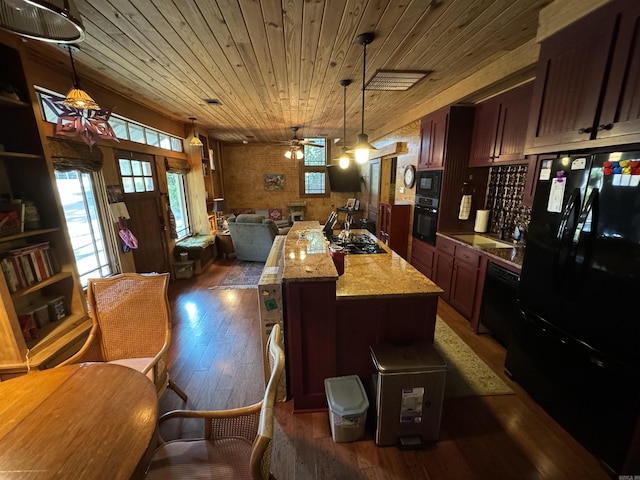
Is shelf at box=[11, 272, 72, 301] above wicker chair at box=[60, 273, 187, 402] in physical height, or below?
above

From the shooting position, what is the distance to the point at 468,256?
9.18 ft

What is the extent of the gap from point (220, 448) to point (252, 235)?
3.98 metres

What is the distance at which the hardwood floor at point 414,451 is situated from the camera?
146 centimetres

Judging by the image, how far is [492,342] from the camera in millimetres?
2605

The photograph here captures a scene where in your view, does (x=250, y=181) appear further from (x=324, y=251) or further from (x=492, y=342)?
(x=492, y=342)

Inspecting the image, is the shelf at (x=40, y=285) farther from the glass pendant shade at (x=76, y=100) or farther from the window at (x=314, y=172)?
the window at (x=314, y=172)

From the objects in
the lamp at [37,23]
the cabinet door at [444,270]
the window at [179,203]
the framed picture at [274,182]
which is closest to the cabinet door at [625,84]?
the cabinet door at [444,270]

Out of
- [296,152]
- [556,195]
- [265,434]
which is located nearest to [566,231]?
[556,195]

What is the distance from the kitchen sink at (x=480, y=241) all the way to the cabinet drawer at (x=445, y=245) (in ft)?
0.29

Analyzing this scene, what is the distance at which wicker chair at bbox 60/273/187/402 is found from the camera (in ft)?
5.51

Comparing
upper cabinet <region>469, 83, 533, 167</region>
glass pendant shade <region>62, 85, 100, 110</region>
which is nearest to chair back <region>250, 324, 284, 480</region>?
glass pendant shade <region>62, 85, 100, 110</region>

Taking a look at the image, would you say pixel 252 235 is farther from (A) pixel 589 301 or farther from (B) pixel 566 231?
(A) pixel 589 301

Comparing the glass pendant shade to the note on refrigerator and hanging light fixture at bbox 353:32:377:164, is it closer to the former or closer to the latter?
hanging light fixture at bbox 353:32:377:164

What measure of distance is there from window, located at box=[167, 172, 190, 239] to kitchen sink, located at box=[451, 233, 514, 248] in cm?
481
